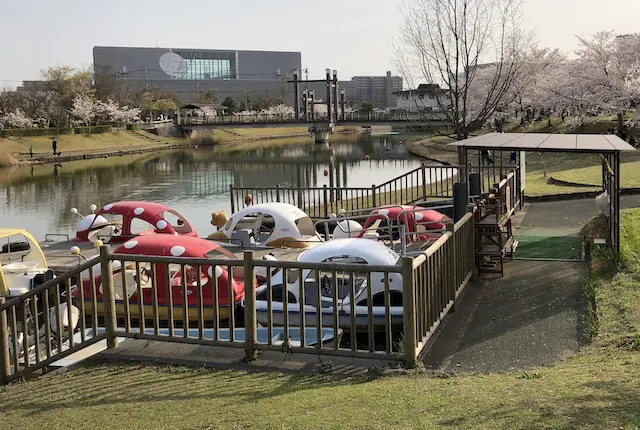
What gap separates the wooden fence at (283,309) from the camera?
22.2 feet

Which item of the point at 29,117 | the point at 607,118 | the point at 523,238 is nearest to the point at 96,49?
the point at 29,117

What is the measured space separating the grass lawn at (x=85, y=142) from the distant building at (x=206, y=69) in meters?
52.9

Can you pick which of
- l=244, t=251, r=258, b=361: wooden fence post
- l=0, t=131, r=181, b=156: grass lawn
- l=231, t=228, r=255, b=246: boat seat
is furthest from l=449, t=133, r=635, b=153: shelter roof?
l=0, t=131, r=181, b=156: grass lawn

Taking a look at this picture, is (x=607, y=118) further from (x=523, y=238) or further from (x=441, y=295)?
(x=441, y=295)

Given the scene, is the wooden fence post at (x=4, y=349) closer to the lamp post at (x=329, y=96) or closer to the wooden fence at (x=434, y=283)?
the wooden fence at (x=434, y=283)

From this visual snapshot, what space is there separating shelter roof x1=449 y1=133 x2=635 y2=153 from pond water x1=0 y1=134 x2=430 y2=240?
12475 mm

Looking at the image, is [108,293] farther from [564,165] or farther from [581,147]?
[564,165]

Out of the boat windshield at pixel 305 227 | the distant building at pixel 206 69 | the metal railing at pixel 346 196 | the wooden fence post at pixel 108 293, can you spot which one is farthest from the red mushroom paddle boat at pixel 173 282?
the distant building at pixel 206 69

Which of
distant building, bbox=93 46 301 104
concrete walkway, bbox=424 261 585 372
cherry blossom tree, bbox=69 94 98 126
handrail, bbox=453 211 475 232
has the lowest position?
concrete walkway, bbox=424 261 585 372

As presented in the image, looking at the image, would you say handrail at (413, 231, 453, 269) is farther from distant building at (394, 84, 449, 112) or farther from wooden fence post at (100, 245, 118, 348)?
distant building at (394, 84, 449, 112)

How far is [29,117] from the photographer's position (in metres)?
76.7

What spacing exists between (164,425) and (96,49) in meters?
143

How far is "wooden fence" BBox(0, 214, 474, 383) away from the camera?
677 centimetres

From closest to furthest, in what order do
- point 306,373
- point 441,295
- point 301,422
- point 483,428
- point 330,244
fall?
point 483,428, point 301,422, point 306,373, point 441,295, point 330,244
